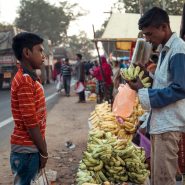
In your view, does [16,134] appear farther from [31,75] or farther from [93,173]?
[93,173]

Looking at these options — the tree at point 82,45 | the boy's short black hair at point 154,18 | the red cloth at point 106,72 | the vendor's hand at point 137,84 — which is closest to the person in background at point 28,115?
the vendor's hand at point 137,84

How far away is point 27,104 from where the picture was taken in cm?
333

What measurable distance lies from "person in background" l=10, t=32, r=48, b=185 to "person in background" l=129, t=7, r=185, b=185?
30.9 inches

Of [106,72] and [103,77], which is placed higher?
[106,72]

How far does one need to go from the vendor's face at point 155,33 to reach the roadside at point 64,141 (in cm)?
325

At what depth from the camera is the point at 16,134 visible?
3490 millimetres

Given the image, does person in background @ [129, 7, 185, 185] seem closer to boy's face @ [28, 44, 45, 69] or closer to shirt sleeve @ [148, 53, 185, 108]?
shirt sleeve @ [148, 53, 185, 108]

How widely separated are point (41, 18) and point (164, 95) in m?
62.4

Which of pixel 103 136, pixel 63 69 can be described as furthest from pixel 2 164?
pixel 63 69

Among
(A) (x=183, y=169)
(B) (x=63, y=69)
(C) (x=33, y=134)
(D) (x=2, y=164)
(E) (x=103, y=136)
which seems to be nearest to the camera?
(C) (x=33, y=134)

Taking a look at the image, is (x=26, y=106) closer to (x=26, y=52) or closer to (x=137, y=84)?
(x=26, y=52)

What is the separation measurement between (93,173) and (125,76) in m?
1.22

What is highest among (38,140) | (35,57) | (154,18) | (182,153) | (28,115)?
(154,18)

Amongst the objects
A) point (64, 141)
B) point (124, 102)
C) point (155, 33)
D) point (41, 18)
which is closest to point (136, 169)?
point (155, 33)
